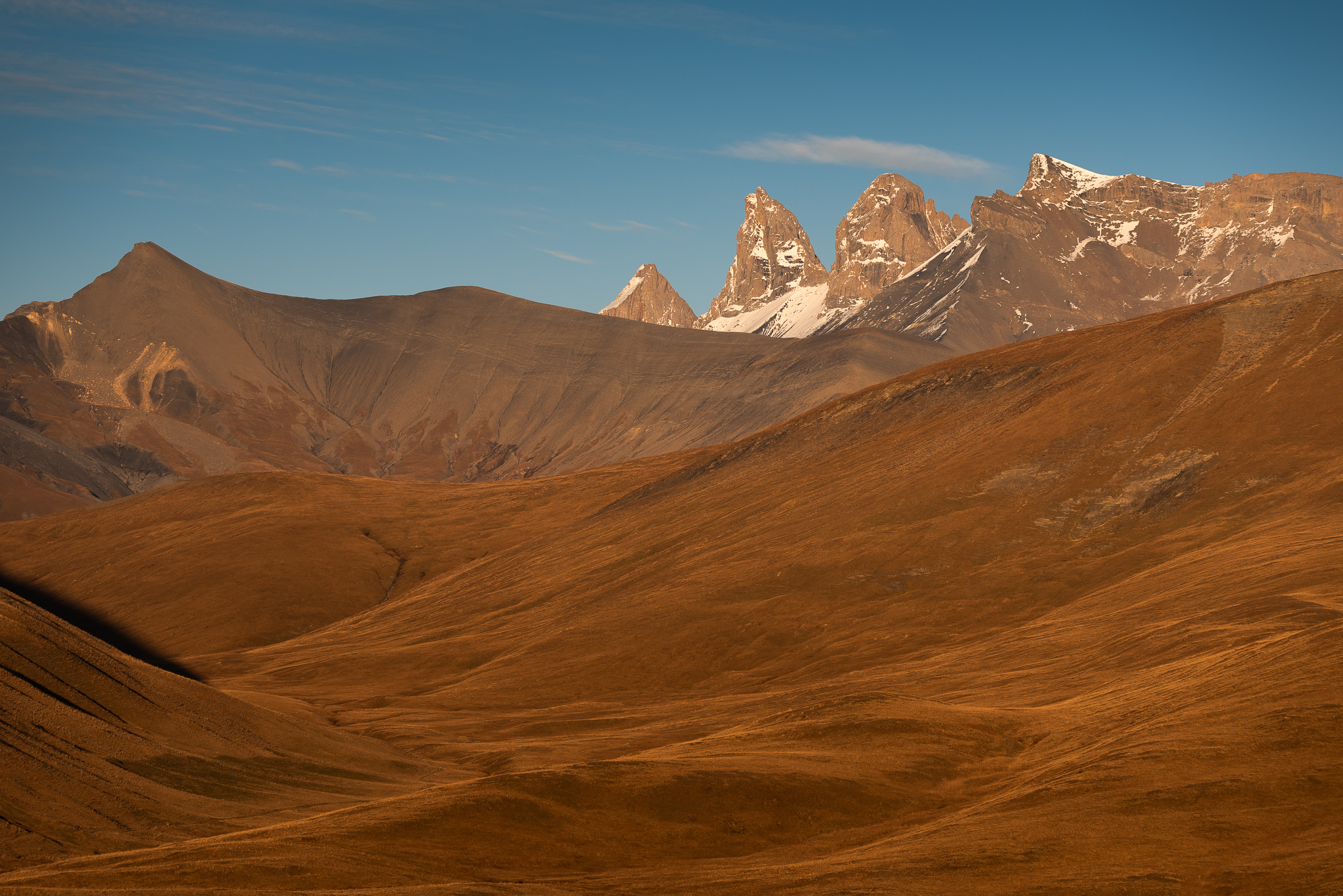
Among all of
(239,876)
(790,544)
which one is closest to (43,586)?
(790,544)

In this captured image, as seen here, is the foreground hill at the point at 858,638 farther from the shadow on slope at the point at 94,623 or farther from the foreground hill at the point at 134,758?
the foreground hill at the point at 134,758

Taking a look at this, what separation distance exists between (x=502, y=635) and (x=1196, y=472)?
60.4m

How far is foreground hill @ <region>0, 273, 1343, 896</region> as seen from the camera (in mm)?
34219

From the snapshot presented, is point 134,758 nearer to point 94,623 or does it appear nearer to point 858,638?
point 858,638

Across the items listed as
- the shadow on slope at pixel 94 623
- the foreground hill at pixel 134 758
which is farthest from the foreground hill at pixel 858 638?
the foreground hill at pixel 134 758

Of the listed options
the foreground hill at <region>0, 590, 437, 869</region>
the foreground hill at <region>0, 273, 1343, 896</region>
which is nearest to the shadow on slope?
the foreground hill at <region>0, 273, 1343, 896</region>

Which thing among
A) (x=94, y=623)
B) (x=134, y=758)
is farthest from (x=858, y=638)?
(x=94, y=623)

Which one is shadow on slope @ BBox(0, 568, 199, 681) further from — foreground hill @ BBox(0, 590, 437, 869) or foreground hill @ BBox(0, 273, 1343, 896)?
foreground hill @ BBox(0, 590, 437, 869)

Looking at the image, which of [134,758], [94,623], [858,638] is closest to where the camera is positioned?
[134,758]

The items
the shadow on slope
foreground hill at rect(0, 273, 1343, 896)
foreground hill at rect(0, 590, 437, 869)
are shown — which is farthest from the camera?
the shadow on slope

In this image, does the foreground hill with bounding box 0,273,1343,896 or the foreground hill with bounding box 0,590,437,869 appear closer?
the foreground hill with bounding box 0,273,1343,896

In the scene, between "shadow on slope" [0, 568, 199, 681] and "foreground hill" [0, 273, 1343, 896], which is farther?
"shadow on slope" [0, 568, 199, 681]

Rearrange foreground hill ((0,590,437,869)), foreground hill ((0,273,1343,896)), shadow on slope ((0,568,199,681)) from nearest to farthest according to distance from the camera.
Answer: foreground hill ((0,273,1343,896)), foreground hill ((0,590,437,869)), shadow on slope ((0,568,199,681))

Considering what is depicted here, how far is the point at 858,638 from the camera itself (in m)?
88.9
